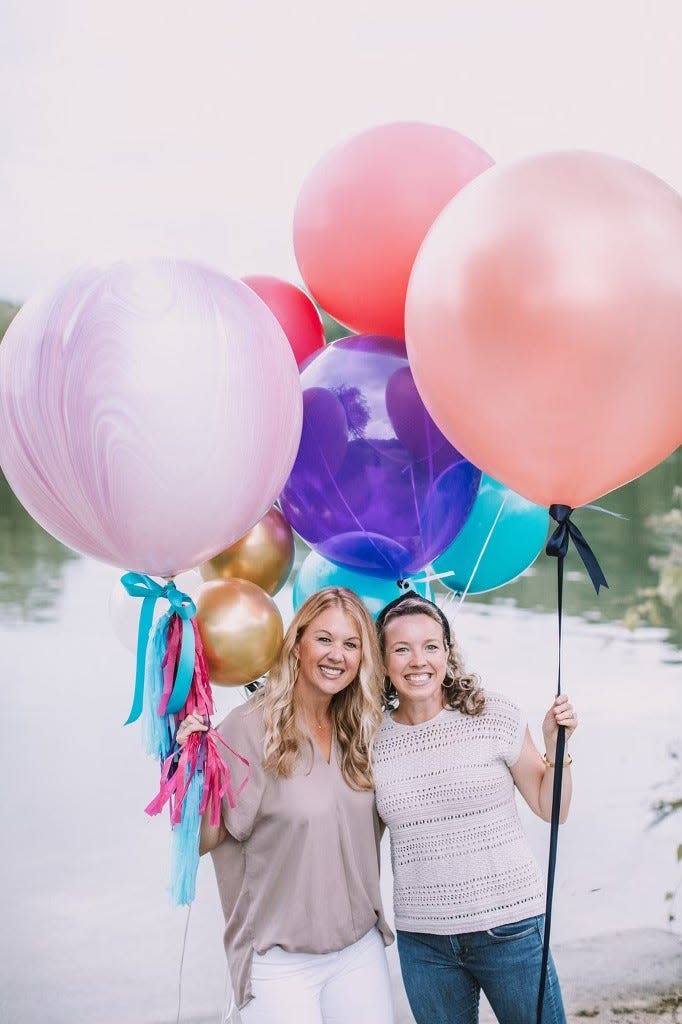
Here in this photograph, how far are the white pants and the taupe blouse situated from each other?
0.07ft

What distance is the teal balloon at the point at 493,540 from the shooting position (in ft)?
5.76

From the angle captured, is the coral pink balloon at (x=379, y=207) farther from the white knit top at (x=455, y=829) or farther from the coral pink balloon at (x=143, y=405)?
the white knit top at (x=455, y=829)

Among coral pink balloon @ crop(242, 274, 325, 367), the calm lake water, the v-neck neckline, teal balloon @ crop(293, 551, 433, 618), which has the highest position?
coral pink balloon @ crop(242, 274, 325, 367)

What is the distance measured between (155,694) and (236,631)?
0.14m

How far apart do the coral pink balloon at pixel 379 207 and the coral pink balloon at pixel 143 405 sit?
227mm

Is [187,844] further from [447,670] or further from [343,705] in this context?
[447,670]

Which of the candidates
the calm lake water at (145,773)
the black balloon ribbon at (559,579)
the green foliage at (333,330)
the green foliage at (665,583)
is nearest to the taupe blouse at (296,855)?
the black balloon ribbon at (559,579)

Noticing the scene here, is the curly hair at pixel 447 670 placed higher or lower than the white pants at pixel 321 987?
higher

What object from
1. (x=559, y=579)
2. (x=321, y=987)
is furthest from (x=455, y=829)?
(x=559, y=579)

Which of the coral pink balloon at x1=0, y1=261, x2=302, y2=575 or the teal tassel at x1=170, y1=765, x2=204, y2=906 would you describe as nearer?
the coral pink balloon at x1=0, y1=261, x2=302, y2=575

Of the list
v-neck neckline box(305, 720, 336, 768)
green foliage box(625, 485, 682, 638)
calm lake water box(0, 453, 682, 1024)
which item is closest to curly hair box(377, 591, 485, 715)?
v-neck neckline box(305, 720, 336, 768)

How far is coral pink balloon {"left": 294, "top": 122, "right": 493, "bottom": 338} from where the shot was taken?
1.51m

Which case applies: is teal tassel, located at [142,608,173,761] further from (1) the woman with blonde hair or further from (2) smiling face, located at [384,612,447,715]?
(2) smiling face, located at [384,612,447,715]

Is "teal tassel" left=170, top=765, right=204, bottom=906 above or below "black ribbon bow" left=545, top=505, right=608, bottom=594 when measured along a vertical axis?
below
